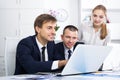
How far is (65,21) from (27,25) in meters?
0.58

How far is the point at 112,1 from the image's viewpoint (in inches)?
153

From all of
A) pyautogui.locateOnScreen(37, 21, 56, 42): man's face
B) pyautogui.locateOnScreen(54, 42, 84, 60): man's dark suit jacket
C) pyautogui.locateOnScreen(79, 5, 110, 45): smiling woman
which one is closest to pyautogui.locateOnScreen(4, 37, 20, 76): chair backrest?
pyautogui.locateOnScreen(37, 21, 56, 42): man's face

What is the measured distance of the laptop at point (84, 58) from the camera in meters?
1.58

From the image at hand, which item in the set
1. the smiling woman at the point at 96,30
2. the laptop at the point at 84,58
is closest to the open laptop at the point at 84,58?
the laptop at the point at 84,58

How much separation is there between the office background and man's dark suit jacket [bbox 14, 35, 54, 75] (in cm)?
188

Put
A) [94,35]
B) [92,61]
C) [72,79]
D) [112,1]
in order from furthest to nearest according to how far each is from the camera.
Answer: [112,1], [94,35], [92,61], [72,79]

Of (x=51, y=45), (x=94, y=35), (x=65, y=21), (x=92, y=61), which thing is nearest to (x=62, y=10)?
(x=65, y=21)

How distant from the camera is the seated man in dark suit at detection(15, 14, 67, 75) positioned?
5.99 feet

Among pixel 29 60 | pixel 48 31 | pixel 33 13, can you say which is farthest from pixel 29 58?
pixel 33 13

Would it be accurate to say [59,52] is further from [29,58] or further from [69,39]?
[29,58]

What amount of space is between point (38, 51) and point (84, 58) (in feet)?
1.52

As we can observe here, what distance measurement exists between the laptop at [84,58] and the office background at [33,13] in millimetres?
2165

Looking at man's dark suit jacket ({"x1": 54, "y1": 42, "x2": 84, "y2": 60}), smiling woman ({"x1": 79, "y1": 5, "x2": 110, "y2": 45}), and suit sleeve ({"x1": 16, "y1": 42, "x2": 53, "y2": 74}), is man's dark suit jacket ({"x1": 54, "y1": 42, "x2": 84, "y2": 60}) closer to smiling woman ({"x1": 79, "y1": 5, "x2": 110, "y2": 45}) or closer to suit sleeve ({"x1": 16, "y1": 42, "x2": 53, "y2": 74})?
suit sleeve ({"x1": 16, "y1": 42, "x2": 53, "y2": 74})

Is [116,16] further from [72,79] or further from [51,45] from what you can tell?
[72,79]
